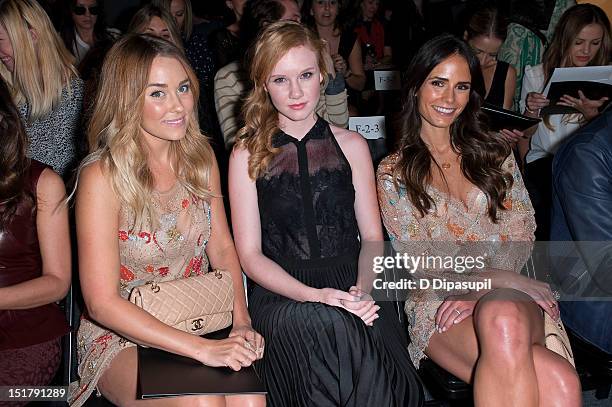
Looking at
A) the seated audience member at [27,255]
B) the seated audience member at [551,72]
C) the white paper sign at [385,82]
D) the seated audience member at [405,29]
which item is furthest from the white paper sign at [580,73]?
the seated audience member at [27,255]

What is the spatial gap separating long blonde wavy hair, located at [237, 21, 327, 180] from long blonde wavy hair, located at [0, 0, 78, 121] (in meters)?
1.12

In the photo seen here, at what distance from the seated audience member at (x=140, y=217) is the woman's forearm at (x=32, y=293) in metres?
0.16

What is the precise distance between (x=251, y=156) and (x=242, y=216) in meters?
0.24

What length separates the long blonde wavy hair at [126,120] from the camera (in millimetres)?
2818

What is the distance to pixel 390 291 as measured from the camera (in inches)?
138

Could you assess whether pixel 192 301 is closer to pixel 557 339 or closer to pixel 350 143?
pixel 350 143

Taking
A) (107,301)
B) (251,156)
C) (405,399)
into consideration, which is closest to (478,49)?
(251,156)

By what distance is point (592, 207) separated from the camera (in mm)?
3145

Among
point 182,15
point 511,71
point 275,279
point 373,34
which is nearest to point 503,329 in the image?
point 275,279

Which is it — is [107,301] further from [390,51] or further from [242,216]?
[390,51]

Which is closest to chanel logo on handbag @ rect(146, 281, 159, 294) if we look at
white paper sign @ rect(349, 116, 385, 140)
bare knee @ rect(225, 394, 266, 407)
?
bare knee @ rect(225, 394, 266, 407)

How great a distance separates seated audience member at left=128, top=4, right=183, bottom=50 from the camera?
488 centimetres

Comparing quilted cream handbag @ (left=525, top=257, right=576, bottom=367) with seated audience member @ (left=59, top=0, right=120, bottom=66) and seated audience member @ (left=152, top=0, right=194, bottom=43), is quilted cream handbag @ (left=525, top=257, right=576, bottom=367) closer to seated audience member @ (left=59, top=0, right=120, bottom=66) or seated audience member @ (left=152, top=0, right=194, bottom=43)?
seated audience member @ (left=152, top=0, right=194, bottom=43)

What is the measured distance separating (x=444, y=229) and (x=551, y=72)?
2244 millimetres
